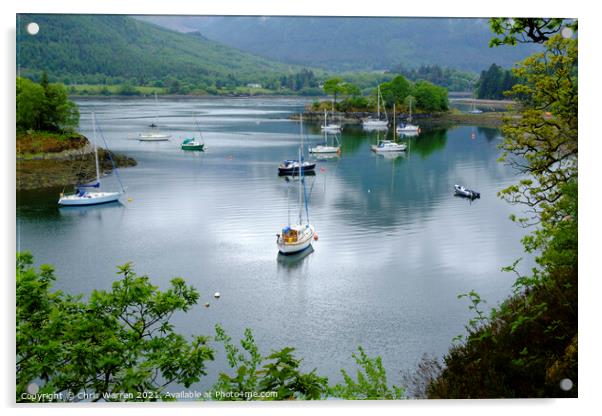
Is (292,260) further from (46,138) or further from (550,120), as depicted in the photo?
(550,120)

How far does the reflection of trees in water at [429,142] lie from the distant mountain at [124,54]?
256 inches

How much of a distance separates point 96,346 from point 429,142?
1245cm

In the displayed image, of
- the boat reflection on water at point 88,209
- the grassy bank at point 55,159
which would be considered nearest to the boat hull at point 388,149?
the boat reflection on water at point 88,209

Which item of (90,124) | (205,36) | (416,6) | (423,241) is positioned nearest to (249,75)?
(205,36)

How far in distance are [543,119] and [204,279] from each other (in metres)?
5.59

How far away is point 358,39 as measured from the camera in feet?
26.4

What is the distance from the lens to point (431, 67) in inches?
401

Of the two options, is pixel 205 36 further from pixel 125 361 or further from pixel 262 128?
pixel 262 128

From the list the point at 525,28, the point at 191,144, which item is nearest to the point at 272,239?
the point at 191,144

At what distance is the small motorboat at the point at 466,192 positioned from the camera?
43.5 ft

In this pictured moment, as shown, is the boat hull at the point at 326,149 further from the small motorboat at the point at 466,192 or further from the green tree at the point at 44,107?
the green tree at the point at 44,107

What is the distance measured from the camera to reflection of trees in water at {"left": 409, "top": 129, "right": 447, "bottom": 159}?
52.6ft

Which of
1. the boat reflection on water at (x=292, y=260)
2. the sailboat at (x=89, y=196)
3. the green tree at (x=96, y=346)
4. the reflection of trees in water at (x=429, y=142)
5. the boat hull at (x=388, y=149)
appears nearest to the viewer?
the green tree at (x=96, y=346)

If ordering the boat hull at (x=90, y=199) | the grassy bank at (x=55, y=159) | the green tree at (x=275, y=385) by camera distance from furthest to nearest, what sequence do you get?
1. the boat hull at (x=90, y=199)
2. the grassy bank at (x=55, y=159)
3. the green tree at (x=275, y=385)
